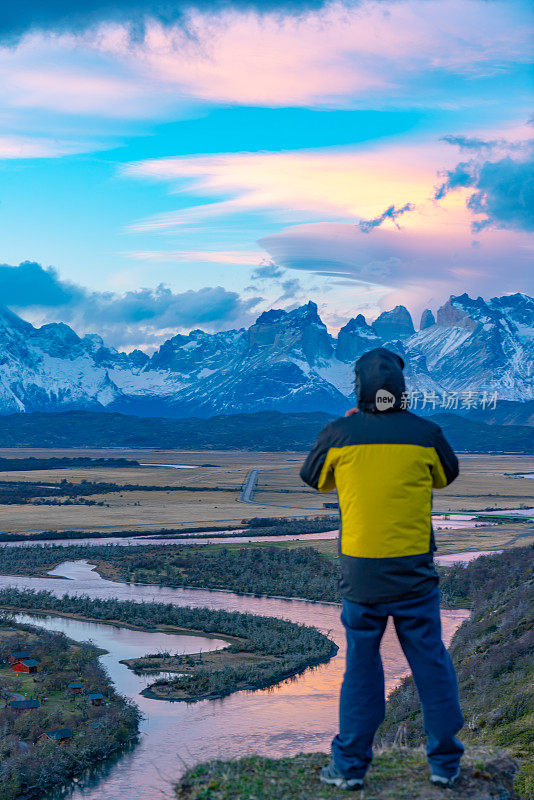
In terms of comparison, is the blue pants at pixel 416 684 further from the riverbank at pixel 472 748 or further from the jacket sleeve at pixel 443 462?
the jacket sleeve at pixel 443 462

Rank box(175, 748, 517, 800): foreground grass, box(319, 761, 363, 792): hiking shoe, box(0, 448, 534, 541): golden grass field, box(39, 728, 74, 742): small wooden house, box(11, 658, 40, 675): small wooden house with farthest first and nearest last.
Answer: box(0, 448, 534, 541): golden grass field → box(11, 658, 40, 675): small wooden house → box(39, 728, 74, 742): small wooden house → box(319, 761, 363, 792): hiking shoe → box(175, 748, 517, 800): foreground grass

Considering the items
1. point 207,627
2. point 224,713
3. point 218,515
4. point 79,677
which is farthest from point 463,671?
point 218,515

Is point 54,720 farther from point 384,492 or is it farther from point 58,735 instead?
point 384,492

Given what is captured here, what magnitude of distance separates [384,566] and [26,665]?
96.0ft

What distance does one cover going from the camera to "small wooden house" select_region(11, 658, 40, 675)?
31.6 metres

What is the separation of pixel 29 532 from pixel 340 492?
254 feet

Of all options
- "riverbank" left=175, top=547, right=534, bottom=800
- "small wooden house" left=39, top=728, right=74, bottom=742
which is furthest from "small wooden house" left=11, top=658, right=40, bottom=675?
"riverbank" left=175, top=547, right=534, bottom=800

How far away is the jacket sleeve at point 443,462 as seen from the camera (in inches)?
239

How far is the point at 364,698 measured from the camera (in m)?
6.04

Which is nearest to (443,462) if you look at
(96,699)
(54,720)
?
(54,720)

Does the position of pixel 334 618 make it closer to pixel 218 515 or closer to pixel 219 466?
pixel 218 515

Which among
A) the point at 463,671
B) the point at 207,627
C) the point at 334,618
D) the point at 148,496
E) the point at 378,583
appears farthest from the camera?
the point at 148,496

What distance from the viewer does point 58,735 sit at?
2408 cm

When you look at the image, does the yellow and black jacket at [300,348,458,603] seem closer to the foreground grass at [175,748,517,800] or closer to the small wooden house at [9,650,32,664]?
the foreground grass at [175,748,517,800]
